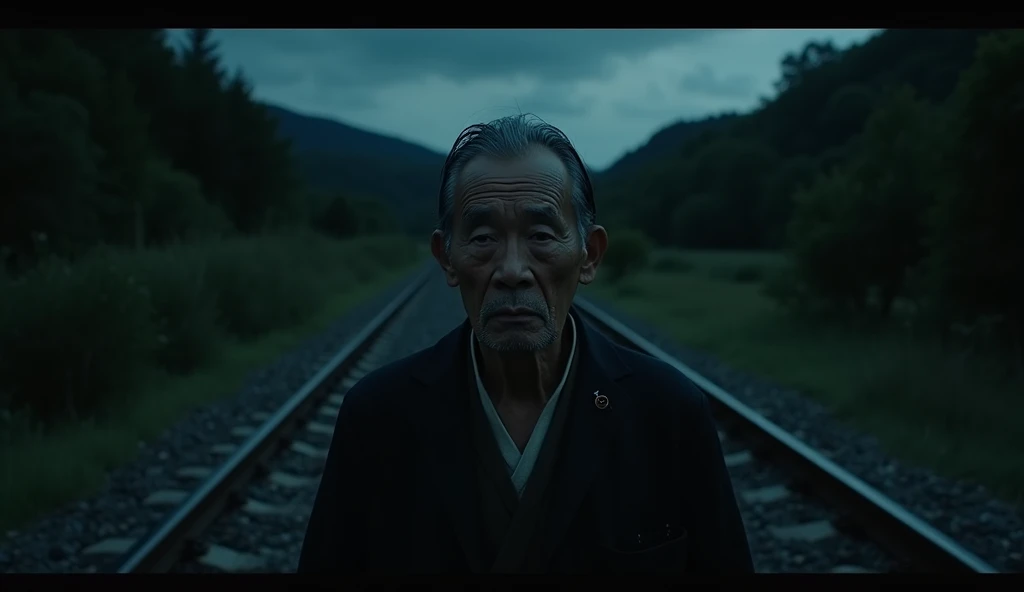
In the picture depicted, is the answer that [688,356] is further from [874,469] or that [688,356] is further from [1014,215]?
[874,469]

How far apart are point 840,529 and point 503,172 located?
4234 mm

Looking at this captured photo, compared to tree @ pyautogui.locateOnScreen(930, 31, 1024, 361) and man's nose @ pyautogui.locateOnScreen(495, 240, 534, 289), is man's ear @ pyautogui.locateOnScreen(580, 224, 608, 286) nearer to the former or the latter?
man's nose @ pyautogui.locateOnScreen(495, 240, 534, 289)

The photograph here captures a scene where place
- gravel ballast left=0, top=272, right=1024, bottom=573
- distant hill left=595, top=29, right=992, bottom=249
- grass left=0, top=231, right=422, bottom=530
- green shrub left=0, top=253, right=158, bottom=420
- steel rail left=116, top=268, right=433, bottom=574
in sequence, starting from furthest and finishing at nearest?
distant hill left=595, top=29, right=992, bottom=249 → green shrub left=0, top=253, right=158, bottom=420 → grass left=0, top=231, right=422, bottom=530 → gravel ballast left=0, top=272, right=1024, bottom=573 → steel rail left=116, top=268, right=433, bottom=574

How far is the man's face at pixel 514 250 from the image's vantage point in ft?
7.20

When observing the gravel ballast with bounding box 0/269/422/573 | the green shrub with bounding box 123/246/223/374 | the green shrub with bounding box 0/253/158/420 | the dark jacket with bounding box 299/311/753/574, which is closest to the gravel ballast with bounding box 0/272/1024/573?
the gravel ballast with bounding box 0/269/422/573

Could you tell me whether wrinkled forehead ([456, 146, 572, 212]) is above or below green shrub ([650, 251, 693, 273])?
above

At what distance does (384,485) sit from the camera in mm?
2240

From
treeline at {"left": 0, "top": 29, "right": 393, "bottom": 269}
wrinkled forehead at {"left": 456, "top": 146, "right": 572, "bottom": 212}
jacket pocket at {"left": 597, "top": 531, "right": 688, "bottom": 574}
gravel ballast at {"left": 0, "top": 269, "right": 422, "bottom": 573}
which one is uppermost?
treeline at {"left": 0, "top": 29, "right": 393, "bottom": 269}

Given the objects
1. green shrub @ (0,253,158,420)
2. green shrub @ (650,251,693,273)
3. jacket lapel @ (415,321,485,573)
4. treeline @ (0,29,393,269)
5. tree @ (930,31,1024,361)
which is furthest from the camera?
green shrub @ (650,251,693,273)

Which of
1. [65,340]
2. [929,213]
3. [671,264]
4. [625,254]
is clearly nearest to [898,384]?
[929,213]

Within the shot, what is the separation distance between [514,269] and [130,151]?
2774 centimetres

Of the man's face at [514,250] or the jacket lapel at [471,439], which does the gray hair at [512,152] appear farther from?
the jacket lapel at [471,439]

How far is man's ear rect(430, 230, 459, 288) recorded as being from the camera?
234 centimetres

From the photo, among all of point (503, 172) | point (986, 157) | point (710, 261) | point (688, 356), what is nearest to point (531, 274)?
point (503, 172)
